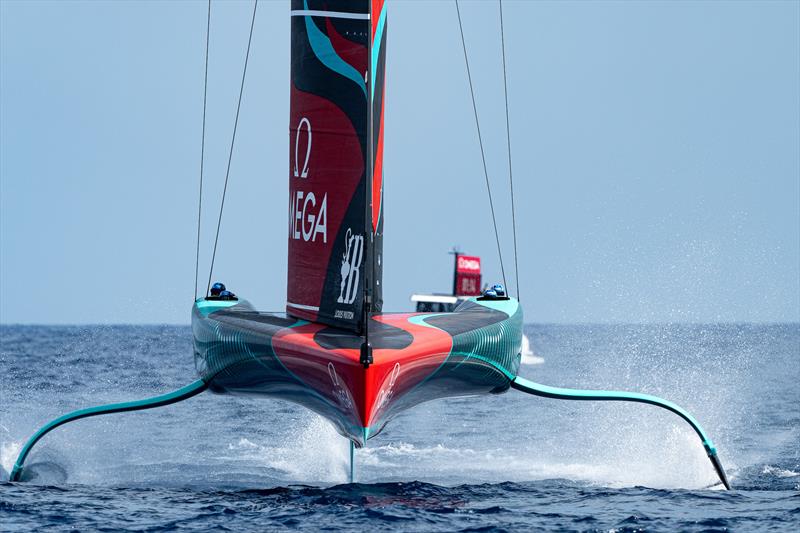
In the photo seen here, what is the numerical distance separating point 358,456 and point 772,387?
13.3 metres

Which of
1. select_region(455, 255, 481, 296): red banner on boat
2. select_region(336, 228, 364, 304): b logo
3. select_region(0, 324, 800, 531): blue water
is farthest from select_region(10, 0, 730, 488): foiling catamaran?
select_region(455, 255, 481, 296): red banner on boat

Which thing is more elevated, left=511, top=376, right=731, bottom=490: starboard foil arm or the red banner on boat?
the red banner on boat

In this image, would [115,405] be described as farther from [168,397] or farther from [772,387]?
[772,387]

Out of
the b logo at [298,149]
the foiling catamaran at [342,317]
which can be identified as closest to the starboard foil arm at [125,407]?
the foiling catamaran at [342,317]

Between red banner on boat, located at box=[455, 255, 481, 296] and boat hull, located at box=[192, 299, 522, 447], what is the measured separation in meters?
28.7

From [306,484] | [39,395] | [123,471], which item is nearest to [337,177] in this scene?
[306,484]

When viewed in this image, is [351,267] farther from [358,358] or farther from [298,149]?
[298,149]

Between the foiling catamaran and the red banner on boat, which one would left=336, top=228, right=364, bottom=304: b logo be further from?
the red banner on boat

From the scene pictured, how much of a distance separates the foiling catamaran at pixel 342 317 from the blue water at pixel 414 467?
0.68 metres

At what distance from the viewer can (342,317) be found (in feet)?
31.7

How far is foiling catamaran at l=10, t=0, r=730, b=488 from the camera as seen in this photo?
897cm

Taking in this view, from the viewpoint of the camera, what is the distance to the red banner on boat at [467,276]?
40147mm

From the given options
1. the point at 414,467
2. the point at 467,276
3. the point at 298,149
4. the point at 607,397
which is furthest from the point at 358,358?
the point at 467,276

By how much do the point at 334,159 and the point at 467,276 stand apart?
30.8 meters
